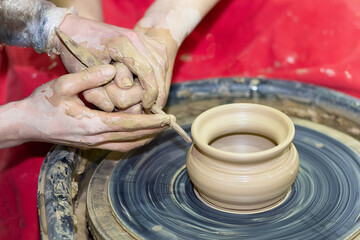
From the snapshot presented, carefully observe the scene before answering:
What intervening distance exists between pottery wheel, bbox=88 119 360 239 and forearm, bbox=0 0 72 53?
1.62ft

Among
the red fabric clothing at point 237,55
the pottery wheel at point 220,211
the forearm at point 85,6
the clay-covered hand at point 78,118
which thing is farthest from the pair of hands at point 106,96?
the red fabric clothing at point 237,55

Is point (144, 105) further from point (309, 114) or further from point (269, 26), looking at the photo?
point (269, 26)

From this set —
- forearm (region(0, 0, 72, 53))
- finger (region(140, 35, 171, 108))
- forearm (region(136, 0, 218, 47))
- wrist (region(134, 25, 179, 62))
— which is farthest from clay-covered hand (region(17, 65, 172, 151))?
forearm (region(136, 0, 218, 47))

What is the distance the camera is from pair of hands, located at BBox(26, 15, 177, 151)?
4.12 feet

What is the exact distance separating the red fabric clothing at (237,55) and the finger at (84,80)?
0.69m


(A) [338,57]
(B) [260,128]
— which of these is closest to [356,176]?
(B) [260,128]

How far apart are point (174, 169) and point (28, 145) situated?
710 millimetres

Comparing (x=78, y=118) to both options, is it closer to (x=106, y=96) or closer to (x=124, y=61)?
(x=106, y=96)

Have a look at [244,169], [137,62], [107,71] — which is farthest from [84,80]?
[244,169]

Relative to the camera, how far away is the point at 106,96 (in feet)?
4.27

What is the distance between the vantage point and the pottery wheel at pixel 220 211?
1211 mm

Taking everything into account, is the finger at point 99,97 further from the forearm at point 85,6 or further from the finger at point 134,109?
the forearm at point 85,6

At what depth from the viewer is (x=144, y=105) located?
1.30m

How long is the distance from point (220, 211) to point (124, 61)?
0.53 metres
